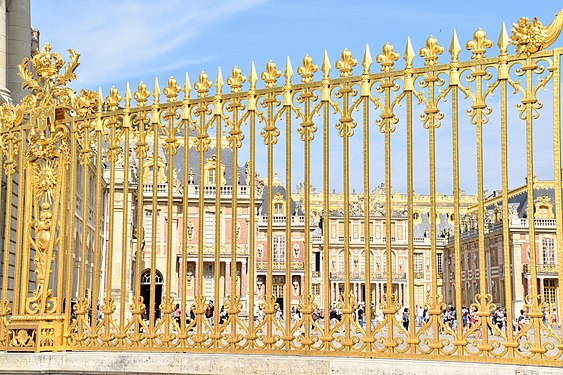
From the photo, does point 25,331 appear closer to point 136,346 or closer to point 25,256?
point 25,256

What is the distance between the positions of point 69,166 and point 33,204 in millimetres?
572

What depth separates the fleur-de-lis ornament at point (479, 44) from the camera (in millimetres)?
5980

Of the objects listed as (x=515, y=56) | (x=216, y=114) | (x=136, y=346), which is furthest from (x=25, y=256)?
(x=515, y=56)

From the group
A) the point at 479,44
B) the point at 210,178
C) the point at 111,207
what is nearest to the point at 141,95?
the point at 111,207

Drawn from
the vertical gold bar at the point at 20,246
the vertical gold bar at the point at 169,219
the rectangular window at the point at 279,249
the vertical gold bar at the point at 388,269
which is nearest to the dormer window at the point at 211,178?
the rectangular window at the point at 279,249

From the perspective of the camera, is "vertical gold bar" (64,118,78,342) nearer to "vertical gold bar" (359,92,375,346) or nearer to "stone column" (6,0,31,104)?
"vertical gold bar" (359,92,375,346)

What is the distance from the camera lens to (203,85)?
7.08 metres

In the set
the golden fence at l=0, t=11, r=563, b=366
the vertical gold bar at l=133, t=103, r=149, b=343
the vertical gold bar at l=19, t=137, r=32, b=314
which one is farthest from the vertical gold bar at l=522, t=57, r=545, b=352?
the vertical gold bar at l=19, t=137, r=32, b=314

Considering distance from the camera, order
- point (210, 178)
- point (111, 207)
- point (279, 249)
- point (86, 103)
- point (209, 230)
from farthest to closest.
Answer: point (279, 249), point (210, 178), point (209, 230), point (86, 103), point (111, 207)

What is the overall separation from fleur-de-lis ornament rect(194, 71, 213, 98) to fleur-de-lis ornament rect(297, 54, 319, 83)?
91 cm

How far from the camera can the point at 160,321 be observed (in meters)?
6.85

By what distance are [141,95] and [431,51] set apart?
278 cm

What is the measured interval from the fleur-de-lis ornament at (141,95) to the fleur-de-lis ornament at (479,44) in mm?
3008

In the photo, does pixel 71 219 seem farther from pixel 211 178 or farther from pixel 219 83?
pixel 211 178
